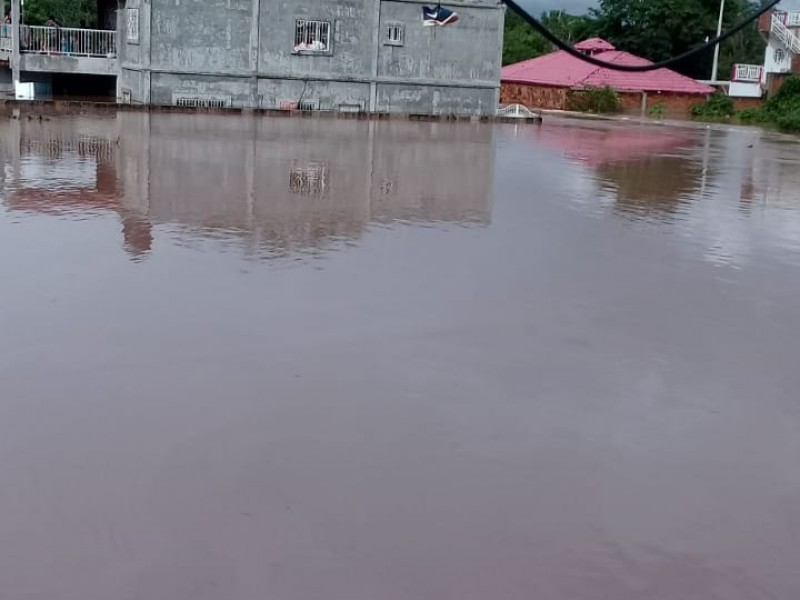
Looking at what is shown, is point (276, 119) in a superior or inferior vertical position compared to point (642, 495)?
superior

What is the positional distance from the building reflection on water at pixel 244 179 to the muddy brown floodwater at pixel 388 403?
0.10m

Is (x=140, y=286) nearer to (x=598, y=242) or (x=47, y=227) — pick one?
(x=47, y=227)

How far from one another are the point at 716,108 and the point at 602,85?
15.2ft

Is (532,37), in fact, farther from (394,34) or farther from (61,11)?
(394,34)

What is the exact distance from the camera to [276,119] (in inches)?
1012

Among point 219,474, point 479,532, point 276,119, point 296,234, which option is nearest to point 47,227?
point 296,234

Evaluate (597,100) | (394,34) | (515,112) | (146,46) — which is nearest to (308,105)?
(394,34)

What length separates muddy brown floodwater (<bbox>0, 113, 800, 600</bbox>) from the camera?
3.84 m

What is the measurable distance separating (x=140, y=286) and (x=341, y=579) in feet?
13.8

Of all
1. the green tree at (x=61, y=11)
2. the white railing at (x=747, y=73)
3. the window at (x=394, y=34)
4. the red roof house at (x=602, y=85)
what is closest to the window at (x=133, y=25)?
the window at (x=394, y=34)

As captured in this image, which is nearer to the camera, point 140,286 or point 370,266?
point 140,286

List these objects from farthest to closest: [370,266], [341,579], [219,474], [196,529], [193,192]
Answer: [193,192] → [370,266] → [219,474] → [196,529] → [341,579]

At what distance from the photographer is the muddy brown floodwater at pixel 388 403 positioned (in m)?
3.84

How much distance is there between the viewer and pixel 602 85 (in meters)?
41.8
